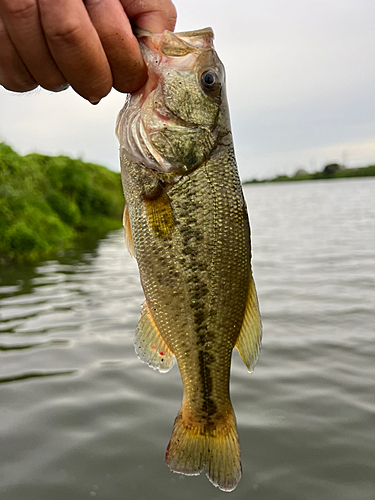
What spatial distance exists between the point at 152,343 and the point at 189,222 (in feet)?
2.31

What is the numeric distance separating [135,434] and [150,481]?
2.19 feet

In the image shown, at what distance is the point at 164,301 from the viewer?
251cm

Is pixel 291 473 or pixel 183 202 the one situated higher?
pixel 183 202

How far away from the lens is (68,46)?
5.59ft

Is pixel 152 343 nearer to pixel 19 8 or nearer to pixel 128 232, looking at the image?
pixel 128 232

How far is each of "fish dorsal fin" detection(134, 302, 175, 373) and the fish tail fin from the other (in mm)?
382

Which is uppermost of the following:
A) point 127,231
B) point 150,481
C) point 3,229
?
point 127,231

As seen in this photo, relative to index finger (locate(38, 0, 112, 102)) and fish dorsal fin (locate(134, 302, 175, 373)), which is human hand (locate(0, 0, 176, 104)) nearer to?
index finger (locate(38, 0, 112, 102))

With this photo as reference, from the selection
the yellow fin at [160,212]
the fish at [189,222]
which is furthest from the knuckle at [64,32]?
the yellow fin at [160,212]

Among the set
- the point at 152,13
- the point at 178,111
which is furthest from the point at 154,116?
the point at 152,13

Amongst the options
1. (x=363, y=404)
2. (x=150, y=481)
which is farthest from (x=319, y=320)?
(x=150, y=481)

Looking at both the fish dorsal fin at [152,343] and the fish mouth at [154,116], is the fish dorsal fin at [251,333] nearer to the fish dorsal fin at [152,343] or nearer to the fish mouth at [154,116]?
the fish dorsal fin at [152,343]

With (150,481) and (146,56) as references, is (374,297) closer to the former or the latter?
(150,481)

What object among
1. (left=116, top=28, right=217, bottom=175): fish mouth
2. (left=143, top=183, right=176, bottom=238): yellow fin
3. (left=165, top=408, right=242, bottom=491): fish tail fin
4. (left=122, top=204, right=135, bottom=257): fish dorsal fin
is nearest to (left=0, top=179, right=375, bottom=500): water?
(left=165, top=408, right=242, bottom=491): fish tail fin
